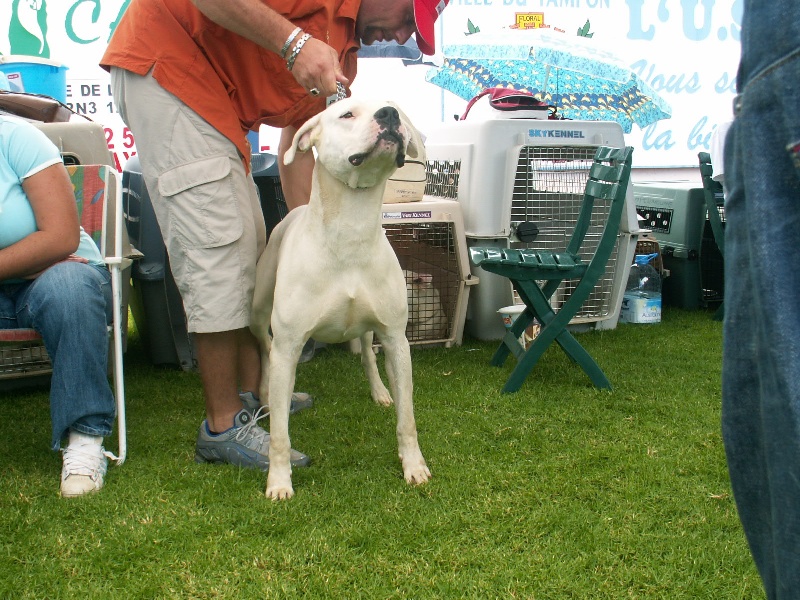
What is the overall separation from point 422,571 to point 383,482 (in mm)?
555

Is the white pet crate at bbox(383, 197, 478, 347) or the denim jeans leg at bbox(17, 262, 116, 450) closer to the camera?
the denim jeans leg at bbox(17, 262, 116, 450)

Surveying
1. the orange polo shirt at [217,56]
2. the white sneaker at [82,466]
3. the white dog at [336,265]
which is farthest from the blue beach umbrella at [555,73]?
the white sneaker at [82,466]

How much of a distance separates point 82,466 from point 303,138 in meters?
1.19

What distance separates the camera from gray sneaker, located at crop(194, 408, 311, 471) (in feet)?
8.34

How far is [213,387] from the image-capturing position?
2.56 meters

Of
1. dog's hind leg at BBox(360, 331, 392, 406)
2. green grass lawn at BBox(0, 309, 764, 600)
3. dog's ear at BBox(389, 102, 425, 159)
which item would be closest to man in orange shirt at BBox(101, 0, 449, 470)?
dog's ear at BBox(389, 102, 425, 159)

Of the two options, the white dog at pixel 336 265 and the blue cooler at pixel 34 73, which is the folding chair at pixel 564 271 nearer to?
the white dog at pixel 336 265

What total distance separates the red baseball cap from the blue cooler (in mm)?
3200

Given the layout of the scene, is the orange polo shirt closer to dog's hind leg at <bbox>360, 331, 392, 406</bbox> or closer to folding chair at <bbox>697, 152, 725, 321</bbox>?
dog's hind leg at <bbox>360, 331, 392, 406</bbox>

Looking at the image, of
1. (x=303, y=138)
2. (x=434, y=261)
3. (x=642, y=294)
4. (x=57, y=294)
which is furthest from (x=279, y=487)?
(x=642, y=294)

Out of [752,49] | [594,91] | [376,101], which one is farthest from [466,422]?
[594,91]

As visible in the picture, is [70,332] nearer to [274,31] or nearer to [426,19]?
[274,31]

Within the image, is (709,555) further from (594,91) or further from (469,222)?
(594,91)

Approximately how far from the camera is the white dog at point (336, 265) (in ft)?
7.18
